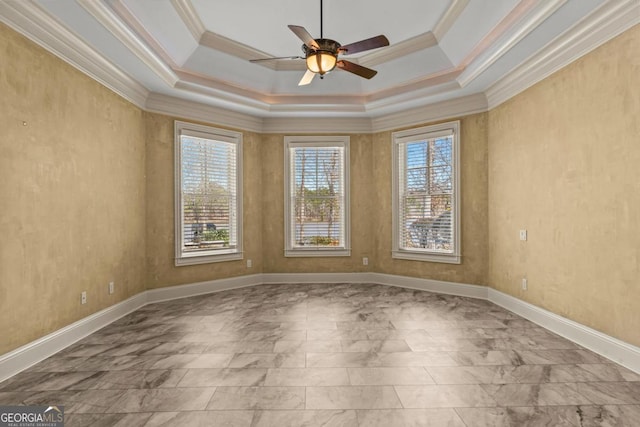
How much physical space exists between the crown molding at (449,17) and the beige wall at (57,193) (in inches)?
163

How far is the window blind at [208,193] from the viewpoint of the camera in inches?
197

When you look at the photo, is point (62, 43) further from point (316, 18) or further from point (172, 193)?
point (316, 18)

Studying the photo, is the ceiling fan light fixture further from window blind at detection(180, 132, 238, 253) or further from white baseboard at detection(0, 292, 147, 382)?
white baseboard at detection(0, 292, 147, 382)

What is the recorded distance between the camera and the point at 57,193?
306 centimetres

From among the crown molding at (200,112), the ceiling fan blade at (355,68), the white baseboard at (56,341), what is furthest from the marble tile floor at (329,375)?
the crown molding at (200,112)

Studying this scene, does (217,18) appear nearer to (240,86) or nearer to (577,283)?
(240,86)

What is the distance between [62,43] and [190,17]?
1291 millimetres

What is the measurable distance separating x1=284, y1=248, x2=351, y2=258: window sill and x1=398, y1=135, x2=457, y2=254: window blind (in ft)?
3.56

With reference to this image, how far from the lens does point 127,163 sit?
4223mm

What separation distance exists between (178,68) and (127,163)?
150 centimetres

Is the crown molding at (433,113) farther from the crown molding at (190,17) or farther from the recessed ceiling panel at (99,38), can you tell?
the recessed ceiling panel at (99,38)

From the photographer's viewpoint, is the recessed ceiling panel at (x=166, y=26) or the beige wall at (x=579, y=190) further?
the recessed ceiling panel at (x=166, y=26)

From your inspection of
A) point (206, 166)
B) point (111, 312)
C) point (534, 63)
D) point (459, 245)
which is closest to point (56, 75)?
point (206, 166)

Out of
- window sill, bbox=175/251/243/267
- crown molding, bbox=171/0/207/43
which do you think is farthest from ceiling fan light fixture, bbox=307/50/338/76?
window sill, bbox=175/251/243/267
